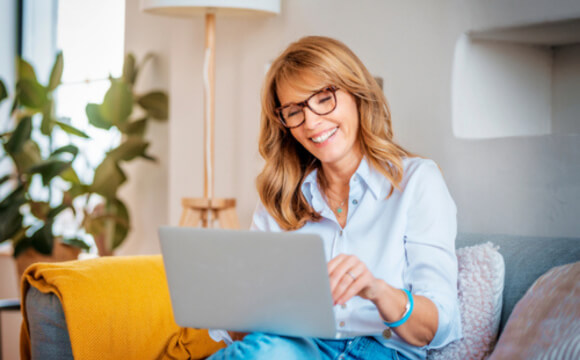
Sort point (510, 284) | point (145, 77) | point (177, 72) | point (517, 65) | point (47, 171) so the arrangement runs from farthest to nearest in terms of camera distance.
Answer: point (145, 77) → point (47, 171) → point (177, 72) → point (517, 65) → point (510, 284)

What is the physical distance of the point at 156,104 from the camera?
3387 mm

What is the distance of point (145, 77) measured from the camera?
3523mm

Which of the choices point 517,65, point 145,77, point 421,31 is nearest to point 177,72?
point 145,77

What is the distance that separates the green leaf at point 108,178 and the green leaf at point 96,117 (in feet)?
0.55

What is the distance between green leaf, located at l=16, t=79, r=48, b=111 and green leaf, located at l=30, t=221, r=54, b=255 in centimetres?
66

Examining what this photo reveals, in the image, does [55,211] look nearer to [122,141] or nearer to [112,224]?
[112,224]

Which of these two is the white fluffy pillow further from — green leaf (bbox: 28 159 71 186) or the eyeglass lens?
green leaf (bbox: 28 159 71 186)

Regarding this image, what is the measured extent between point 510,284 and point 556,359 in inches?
17.1

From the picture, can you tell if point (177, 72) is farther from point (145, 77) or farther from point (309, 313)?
point (309, 313)

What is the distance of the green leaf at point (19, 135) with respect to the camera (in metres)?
3.39

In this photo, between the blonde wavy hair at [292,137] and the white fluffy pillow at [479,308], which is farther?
the blonde wavy hair at [292,137]

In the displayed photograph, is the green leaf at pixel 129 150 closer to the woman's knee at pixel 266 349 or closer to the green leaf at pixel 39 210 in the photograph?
the green leaf at pixel 39 210

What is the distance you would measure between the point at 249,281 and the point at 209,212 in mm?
1464

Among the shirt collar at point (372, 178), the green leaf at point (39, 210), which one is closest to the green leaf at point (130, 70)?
the green leaf at point (39, 210)
